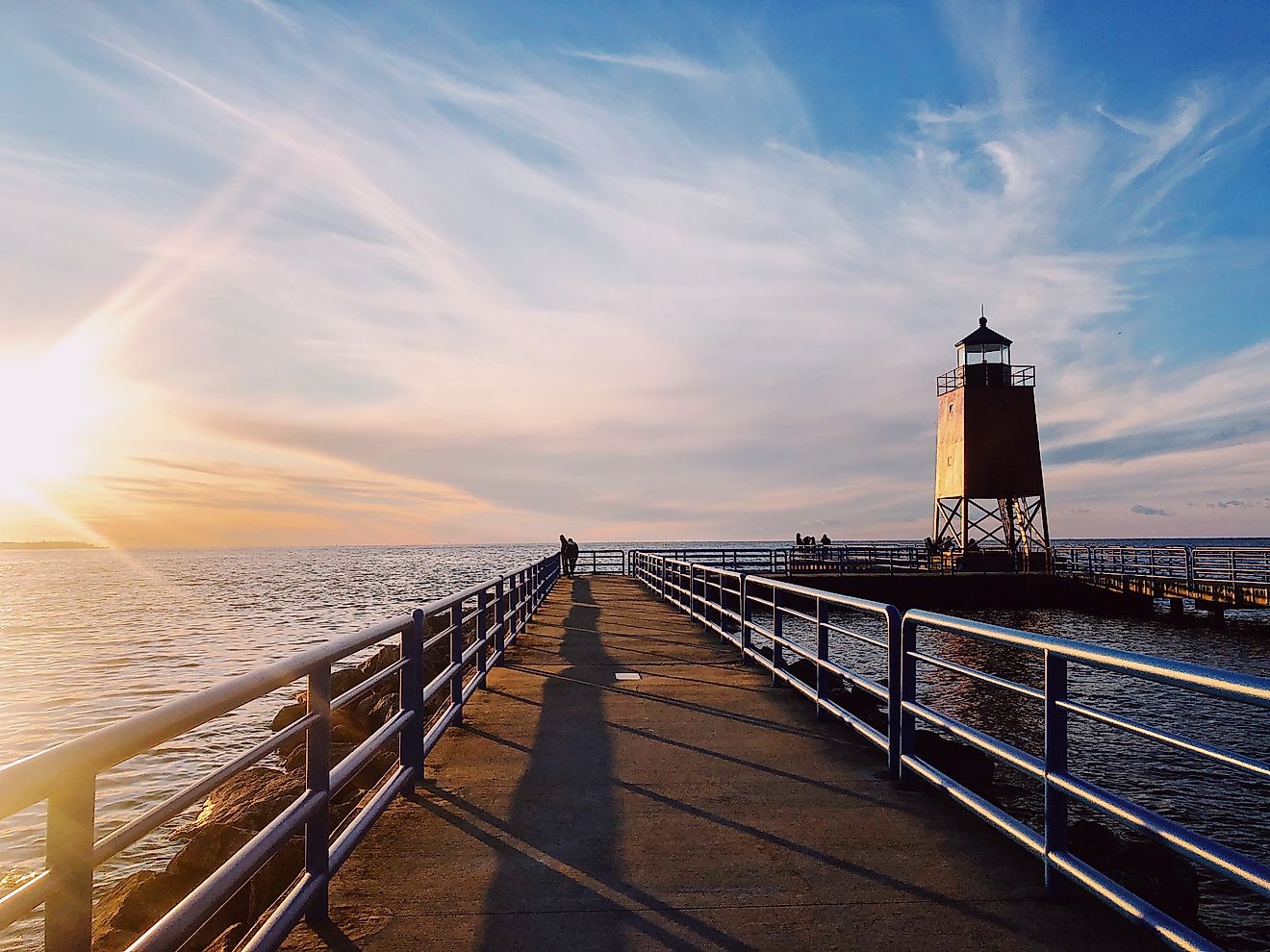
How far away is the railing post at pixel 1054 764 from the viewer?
374 cm

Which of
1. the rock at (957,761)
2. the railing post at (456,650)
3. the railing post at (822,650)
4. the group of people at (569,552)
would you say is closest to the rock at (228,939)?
the railing post at (456,650)

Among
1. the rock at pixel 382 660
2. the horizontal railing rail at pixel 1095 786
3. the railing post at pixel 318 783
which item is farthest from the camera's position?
the rock at pixel 382 660

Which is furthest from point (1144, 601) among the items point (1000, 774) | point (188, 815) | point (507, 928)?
point (507, 928)

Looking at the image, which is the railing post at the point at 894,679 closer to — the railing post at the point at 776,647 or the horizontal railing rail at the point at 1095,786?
the horizontal railing rail at the point at 1095,786

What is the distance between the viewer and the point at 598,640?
13.6 m

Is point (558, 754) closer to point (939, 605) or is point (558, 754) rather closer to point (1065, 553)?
point (939, 605)

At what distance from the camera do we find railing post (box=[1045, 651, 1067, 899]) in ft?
Result: 12.3

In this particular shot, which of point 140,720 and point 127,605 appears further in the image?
point 127,605

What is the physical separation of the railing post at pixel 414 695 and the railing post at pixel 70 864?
3.26 meters

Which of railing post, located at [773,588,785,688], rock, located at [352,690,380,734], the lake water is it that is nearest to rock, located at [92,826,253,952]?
the lake water

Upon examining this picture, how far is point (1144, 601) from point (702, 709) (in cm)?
3287

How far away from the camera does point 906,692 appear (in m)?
5.54

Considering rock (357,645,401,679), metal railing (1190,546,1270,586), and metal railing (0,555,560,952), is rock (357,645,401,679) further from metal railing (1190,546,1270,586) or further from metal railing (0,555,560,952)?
metal railing (1190,546,1270,586)

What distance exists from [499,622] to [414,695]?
5.35m
